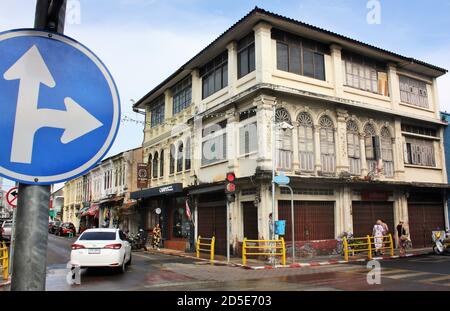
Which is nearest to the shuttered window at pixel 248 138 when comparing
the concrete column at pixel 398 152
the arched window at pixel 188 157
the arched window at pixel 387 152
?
the arched window at pixel 188 157

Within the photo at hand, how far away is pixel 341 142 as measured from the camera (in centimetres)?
2153

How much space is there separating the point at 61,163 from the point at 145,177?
1202 inches

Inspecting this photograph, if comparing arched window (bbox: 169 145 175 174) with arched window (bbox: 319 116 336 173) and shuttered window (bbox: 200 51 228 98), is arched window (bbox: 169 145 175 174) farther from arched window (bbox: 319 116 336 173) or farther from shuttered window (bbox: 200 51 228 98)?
arched window (bbox: 319 116 336 173)

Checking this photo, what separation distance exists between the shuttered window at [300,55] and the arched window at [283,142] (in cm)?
244

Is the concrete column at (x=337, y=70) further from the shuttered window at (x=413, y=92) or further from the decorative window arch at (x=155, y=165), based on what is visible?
the decorative window arch at (x=155, y=165)

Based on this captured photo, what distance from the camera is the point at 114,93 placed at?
7.11ft

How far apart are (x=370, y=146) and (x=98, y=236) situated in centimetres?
1630

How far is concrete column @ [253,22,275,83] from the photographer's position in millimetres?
19172

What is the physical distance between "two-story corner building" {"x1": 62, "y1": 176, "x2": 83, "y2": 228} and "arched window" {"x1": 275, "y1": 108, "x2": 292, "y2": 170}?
1584 inches

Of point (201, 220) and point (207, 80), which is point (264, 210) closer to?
point (201, 220)

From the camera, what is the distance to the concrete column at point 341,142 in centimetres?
2125

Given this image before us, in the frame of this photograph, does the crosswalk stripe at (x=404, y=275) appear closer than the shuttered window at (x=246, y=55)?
Yes

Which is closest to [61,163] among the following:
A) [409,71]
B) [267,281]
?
[267,281]

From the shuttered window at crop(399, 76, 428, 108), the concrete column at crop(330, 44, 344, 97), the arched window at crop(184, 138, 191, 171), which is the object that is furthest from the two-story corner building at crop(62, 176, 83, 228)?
the shuttered window at crop(399, 76, 428, 108)
